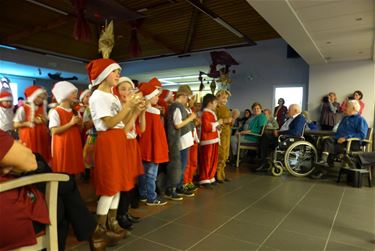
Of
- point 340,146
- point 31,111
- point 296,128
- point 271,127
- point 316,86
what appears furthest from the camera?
point 316,86

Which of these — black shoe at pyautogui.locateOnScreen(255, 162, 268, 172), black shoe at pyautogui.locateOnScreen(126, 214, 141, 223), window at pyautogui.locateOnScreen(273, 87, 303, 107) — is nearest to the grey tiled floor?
black shoe at pyautogui.locateOnScreen(126, 214, 141, 223)

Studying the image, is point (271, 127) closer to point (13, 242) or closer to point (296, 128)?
point (296, 128)

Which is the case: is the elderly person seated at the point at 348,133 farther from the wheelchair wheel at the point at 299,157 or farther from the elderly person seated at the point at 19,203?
the elderly person seated at the point at 19,203

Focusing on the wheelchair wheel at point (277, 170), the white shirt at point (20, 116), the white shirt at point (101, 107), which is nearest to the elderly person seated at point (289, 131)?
the wheelchair wheel at point (277, 170)

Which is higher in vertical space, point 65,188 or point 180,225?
point 65,188

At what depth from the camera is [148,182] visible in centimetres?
277

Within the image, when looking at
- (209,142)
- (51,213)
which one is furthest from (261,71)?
(51,213)

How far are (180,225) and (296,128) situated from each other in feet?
10.4

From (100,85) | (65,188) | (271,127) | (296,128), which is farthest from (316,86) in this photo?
(65,188)

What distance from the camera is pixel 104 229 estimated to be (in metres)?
1.86

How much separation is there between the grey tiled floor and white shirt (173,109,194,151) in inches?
25.6

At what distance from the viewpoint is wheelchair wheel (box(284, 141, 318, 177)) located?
4453 millimetres

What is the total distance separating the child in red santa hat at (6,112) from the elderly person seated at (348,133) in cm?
454

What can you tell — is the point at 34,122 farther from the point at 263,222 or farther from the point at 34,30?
the point at 34,30
